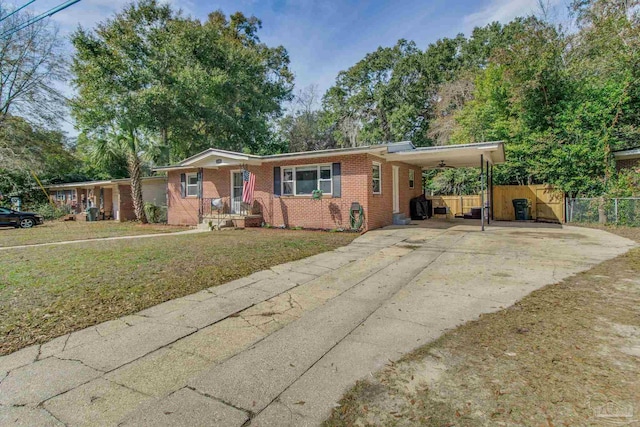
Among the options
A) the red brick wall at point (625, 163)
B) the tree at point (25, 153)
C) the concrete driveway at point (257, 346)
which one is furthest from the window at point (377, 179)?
the tree at point (25, 153)

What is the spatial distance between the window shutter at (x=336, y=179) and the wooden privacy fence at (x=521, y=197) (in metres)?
8.31

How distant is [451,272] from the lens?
229 inches

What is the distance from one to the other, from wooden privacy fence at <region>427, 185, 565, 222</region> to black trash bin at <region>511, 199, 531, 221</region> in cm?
60

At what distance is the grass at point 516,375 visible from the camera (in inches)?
81.5

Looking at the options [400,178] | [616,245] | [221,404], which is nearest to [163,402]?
[221,404]

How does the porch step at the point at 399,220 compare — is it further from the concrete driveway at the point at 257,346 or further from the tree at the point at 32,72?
the tree at the point at 32,72

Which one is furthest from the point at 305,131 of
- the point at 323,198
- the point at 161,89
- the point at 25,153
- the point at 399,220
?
the point at 25,153

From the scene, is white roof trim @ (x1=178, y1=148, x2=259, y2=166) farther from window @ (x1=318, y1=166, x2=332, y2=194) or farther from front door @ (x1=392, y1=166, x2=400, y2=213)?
front door @ (x1=392, y1=166, x2=400, y2=213)

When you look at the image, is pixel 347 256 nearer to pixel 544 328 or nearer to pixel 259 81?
pixel 544 328

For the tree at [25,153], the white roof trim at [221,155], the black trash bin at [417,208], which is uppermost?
the tree at [25,153]

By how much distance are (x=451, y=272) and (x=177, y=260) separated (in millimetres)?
5554

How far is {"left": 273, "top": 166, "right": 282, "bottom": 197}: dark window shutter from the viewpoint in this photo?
1338 cm

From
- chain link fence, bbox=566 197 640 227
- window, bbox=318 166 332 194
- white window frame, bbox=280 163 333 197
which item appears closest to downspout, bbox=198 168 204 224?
white window frame, bbox=280 163 333 197

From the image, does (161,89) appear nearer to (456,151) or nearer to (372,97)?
(456,151)
